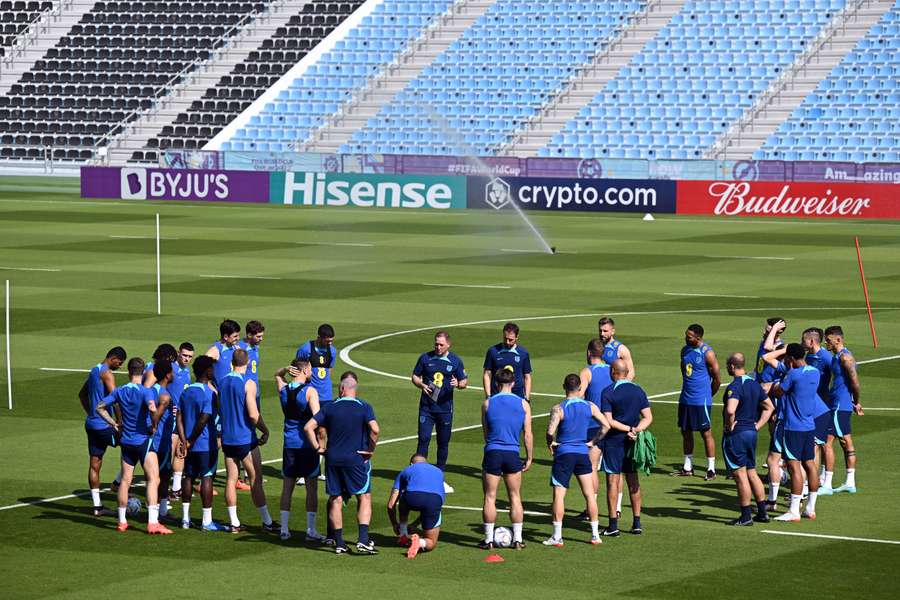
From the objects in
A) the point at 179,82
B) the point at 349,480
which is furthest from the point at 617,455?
the point at 179,82

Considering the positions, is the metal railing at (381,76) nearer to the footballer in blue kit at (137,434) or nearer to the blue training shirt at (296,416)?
the footballer in blue kit at (137,434)

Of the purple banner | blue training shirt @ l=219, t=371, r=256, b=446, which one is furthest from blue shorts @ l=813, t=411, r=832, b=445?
the purple banner

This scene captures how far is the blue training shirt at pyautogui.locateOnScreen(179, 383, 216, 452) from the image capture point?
53.8 ft

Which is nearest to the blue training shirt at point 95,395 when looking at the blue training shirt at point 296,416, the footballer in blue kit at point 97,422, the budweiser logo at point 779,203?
the footballer in blue kit at point 97,422

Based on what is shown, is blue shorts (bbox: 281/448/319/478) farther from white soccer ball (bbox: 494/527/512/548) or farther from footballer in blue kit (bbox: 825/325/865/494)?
footballer in blue kit (bbox: 825/325/865/494)

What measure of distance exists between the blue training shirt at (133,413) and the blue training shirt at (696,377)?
652 centimetres

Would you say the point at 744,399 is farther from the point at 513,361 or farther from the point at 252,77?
the point at 252,77

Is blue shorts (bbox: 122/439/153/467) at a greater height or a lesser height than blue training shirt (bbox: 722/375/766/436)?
lesser

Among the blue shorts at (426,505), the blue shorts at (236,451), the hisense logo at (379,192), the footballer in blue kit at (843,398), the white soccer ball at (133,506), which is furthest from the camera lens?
the hisense logo at (379,192)

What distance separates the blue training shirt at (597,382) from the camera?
58.5 feet

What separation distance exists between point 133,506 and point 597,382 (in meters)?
4.99

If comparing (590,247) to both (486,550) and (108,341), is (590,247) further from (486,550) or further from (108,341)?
(486,550)

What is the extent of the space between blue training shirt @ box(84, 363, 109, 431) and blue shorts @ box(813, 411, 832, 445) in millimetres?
7453

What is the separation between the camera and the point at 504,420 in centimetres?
1584
